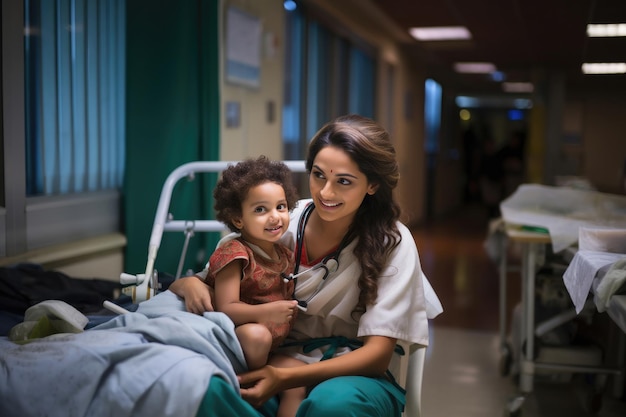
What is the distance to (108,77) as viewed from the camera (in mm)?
2830

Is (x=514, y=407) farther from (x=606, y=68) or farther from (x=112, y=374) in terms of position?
(x=112, y=374)

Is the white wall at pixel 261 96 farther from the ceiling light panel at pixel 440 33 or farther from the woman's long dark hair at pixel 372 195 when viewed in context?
the ceiling light panel at pixel 440 33

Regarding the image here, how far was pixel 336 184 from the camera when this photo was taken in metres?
1.50

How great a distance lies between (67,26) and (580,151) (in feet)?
8.76

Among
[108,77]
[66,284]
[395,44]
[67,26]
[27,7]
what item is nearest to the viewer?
[66,284]

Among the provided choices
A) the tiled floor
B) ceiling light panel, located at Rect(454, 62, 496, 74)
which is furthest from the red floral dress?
ceiling light panel, located at Rect(454, 62, 496, 74)

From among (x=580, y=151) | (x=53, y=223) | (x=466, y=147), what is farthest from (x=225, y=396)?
(x=466, y=147)

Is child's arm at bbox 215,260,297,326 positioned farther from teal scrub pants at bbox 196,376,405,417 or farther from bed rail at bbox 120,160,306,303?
bed rail at bbox 120,160,306,303

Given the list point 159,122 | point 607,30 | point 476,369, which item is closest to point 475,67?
point 476,369

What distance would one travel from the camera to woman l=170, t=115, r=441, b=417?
1438 mm

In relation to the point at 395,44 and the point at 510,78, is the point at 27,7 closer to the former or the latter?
the point at 395,44

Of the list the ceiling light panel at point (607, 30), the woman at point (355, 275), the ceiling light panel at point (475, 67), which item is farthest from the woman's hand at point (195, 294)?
the ceiling light panel at point (475, 67)

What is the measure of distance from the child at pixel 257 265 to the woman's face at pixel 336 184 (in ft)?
0.25

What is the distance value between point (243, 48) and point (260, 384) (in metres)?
2.77
